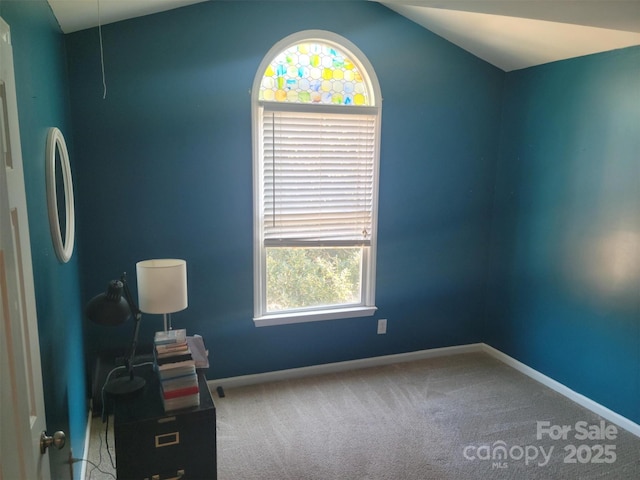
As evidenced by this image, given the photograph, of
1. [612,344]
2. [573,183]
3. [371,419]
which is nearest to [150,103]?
[371,419]

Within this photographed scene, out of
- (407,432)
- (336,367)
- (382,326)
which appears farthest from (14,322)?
(382,326)

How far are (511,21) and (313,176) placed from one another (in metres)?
1.49

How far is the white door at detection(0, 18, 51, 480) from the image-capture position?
823 millimetres

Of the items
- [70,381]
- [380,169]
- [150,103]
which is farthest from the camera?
[380,169]

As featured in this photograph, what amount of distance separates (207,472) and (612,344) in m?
2.44

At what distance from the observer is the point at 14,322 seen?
0.87 meters

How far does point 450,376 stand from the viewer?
129 inches

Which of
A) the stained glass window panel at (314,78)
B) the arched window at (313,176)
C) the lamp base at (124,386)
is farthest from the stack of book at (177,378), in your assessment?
the stained glass window panel at (314,78)

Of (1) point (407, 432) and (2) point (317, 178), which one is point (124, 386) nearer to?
(1) point (407, 432)

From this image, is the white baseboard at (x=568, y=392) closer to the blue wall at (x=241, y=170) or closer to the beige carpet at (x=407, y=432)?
the beige carpet at (x=407, y=432)

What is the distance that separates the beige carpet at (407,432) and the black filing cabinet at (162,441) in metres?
0.07

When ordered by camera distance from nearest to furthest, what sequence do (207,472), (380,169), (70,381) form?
1. (207,472)
2. (70,381)
3. (380,169)

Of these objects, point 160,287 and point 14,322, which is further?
point 160,287

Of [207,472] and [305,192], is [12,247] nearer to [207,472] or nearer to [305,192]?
[207,472]
